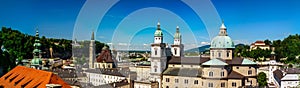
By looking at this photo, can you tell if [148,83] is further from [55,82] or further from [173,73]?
[55,82]

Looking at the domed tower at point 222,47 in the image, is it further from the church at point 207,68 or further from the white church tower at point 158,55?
the white church tower at point 158,55

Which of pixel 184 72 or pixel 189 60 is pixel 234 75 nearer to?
pixel 184 72

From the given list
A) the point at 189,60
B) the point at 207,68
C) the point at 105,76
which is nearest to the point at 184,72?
the point at 189,60

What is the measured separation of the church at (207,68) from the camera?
29.5m

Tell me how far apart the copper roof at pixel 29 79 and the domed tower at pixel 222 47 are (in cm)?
1736

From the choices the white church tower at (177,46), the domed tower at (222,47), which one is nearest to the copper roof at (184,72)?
the domed tower at (222,47)

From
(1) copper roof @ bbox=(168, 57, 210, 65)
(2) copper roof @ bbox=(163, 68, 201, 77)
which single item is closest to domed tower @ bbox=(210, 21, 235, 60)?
(1) copper roof @ bbox=(168, 57, 210, 65)

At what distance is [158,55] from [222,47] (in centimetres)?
624

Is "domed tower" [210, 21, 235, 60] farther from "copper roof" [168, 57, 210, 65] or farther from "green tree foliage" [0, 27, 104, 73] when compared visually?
"green tree foliage" [0, 27, 104, 73]

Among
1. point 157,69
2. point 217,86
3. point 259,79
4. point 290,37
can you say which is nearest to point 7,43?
point 157,69

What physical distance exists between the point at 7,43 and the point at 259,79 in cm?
2934

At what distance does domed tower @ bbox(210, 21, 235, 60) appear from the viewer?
3262 centimetres

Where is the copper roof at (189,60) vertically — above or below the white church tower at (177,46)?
below

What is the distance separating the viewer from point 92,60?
5166 cm
